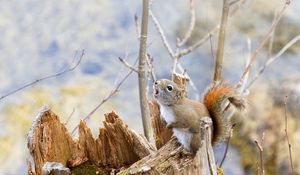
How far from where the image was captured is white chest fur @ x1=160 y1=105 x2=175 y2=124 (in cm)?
151

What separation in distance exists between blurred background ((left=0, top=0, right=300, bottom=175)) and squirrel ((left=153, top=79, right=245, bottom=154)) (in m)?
1.38

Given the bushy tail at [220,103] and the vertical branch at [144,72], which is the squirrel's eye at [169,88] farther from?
the vertical branch at [144,72]

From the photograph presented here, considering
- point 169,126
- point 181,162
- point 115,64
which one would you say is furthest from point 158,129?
point 115,64

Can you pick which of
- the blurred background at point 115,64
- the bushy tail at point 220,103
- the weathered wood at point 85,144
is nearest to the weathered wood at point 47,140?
the weathered wood at point 85,144

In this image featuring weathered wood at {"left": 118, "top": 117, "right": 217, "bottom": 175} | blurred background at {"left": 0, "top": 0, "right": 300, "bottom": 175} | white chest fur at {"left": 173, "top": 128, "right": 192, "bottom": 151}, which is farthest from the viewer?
blurred background at {"left": 0, "top": 0, "right": 300, "bottom": 175}

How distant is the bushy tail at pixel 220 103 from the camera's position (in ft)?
4.96

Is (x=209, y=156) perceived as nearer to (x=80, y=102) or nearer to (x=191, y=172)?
(x=191, y=172)

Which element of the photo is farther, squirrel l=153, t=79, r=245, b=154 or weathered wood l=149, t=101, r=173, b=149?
weathered wood l=149, t=101, r=173, b=149

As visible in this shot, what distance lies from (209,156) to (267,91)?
197 cm

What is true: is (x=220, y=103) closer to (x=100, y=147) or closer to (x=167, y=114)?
(x=167, y=114)

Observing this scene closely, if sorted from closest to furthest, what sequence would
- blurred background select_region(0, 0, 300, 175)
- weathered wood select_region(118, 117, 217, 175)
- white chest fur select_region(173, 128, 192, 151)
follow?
weathered wood select_region(118, 117, 217, 175)
white chest fur select_region(173, 128, 192, 151)
blurred background select_region(0, 0, 300, 175)

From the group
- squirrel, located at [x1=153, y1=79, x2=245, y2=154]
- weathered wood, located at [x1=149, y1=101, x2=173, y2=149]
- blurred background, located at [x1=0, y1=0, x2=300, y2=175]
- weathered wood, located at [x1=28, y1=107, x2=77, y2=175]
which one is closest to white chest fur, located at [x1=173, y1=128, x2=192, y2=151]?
squirrel, located at [x1=153, y1=79, x2=245, y2=154]

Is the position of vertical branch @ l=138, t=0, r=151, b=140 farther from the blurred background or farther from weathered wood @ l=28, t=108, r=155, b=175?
the blurred background

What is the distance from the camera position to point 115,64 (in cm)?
317
